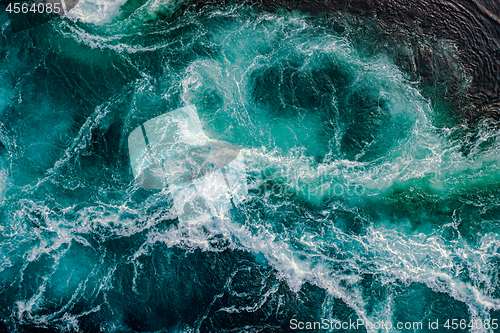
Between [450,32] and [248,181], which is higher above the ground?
[450,32]

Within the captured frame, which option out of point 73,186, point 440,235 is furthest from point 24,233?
point 440,235

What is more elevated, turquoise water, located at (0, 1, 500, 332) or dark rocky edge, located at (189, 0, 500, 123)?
dark rocky edge, located at (189, 0, 500, 123)

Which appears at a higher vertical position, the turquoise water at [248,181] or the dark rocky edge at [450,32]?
the dark rocky edge at [450,32]

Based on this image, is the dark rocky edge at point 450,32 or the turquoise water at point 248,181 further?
the dark rocky edge at point 450,32

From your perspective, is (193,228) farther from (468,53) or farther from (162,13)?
(468,53)
